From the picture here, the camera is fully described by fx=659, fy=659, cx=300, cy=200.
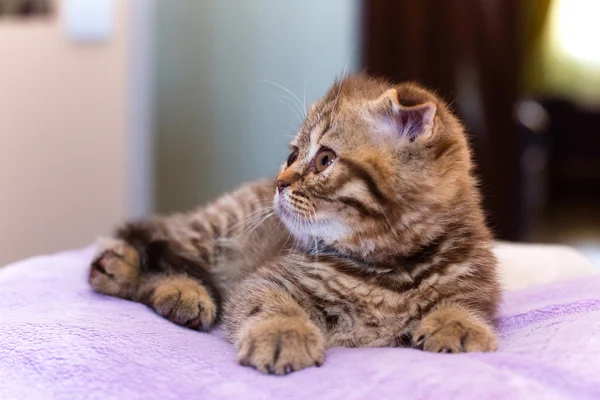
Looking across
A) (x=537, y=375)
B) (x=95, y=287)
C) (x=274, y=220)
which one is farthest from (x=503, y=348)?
(x=95, y=287)

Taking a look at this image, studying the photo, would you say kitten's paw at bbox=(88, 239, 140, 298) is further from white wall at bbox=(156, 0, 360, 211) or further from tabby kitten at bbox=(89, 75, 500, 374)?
white wall at bbox=(156, 0, 360, 211)

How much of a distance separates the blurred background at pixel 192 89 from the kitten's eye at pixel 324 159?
1.17 ft

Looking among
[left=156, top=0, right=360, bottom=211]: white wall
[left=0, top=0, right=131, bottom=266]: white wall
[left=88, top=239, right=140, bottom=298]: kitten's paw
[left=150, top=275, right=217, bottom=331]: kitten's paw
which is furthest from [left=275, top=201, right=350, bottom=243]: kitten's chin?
[left=156, top=0, right=360, bottom=211]: white wall

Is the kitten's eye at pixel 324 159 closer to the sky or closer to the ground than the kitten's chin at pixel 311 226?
closer to the sky

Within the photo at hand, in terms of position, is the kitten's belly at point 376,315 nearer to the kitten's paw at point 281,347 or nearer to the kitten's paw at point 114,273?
the kitten's paw at point 281,347

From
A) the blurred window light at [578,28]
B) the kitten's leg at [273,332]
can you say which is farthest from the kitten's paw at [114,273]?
the blurred window light at [578,28]

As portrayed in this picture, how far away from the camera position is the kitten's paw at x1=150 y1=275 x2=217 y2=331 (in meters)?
1.20

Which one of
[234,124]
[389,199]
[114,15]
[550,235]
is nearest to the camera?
[389,199]

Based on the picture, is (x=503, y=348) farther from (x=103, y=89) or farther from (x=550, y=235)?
(x=550, y=235)

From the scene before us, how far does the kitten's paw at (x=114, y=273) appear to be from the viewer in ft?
4.26

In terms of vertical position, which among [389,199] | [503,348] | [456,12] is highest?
[456,12]

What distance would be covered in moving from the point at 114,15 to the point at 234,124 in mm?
914

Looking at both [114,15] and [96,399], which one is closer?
[96,399]

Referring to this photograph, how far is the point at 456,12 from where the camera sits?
3285 mm
